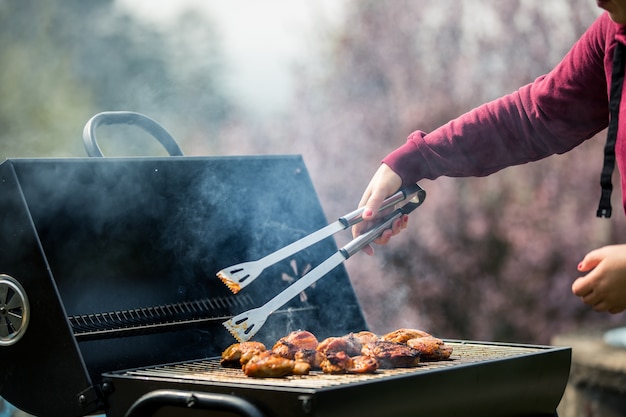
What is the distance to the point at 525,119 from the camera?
2.51 m

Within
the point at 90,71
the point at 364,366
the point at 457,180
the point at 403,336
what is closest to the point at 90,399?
the point at 364,366

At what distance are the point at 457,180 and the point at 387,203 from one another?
4.12 meters

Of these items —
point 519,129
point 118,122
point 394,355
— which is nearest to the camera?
point 394,355

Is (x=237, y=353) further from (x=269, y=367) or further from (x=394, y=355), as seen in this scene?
(x=394, y=355)

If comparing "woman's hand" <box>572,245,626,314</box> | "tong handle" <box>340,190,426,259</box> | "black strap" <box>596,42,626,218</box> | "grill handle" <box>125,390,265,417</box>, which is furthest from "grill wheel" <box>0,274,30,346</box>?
"black strap" <box>596,42,626,218</box>

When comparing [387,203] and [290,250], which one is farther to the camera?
[387,203]

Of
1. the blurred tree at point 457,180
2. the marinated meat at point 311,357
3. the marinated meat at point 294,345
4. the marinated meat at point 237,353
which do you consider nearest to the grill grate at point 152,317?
the marinated meat at point 237,353

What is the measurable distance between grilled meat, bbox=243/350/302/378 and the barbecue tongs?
28 centimetres

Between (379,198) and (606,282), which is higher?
(379,198)

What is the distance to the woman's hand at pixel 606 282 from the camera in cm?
164

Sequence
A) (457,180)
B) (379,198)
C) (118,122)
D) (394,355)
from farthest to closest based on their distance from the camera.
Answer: (457,180) < (118,122) < (379,198) < (394,355)

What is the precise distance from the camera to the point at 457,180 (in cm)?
646

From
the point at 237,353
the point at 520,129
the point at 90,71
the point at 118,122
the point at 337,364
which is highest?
the point at 90,71

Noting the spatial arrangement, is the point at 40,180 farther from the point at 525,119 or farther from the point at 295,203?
the point at 525,119
